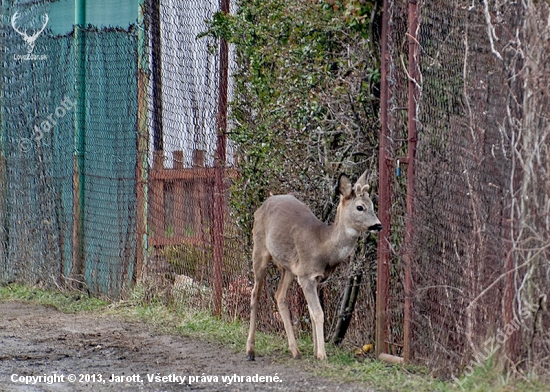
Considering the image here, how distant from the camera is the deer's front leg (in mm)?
8297

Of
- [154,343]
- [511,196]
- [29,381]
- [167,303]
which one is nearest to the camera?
[511,196]

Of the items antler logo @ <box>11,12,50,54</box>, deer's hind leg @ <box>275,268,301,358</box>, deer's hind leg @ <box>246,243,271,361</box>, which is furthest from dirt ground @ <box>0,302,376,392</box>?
antler logo @ <box>11,12,50,54</box>

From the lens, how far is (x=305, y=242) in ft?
28.4

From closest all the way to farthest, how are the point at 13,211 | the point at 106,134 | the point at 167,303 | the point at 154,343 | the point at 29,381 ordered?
the point at 29,381 → the point at 154,343 → the point at 167,303 → the point at 106,134 → the point at 13,211

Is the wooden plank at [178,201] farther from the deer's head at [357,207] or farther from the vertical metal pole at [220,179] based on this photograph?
the deer's head at [357,207]

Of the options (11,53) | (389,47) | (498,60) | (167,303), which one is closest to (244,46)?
(389,47)

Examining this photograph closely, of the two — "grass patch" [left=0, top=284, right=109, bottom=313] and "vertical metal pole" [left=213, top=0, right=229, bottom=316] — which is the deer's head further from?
"grass patch" [left=0, top=284, right=109, bottom=313]

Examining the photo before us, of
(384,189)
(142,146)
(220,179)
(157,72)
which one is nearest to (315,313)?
(384,189)

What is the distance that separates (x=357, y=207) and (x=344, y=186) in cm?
22

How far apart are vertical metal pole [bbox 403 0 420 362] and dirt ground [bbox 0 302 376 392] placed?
0.77 m

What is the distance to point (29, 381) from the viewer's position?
785cm

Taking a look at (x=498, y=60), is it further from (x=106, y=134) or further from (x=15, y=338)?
(x=106, y=134)

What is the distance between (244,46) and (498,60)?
376 centimetres

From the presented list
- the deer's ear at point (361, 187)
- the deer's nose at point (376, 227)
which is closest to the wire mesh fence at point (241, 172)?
the deer's nose at point (376, 227)
